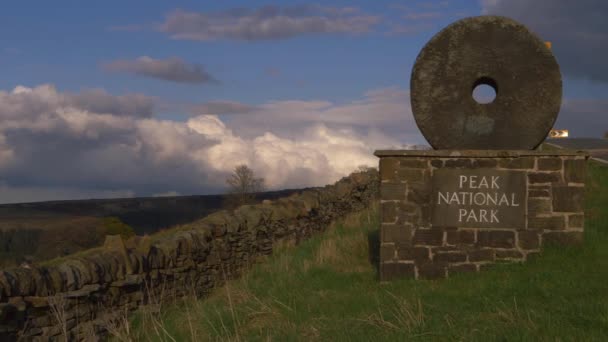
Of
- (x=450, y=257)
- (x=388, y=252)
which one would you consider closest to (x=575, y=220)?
(x=450, y=257)

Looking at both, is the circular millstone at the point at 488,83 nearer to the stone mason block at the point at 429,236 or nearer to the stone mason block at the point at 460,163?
the stone mason block at the point at 460,163

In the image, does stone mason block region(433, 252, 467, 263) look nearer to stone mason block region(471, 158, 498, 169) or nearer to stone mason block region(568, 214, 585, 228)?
stone mason block region(471, 158, 498, 169)

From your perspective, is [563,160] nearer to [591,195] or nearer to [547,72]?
[547,72]

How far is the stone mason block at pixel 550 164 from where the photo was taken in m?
7.80

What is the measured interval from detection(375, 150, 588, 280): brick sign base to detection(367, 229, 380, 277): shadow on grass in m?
0.89

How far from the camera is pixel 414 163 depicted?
26.3ft

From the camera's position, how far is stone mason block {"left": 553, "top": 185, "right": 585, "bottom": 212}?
25.6ft

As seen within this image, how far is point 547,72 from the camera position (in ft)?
27.3

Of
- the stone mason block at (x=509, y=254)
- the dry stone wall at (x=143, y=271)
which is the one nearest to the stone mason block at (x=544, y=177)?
the stone mason block at (x=509, y=254)

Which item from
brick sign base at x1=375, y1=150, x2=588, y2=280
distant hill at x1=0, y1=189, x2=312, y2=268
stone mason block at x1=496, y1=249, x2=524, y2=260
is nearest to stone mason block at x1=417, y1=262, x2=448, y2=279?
brick sign base at x1=375, y1=150, x2=588, y2=280

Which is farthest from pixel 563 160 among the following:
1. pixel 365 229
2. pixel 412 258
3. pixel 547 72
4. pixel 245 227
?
pixel 245 227

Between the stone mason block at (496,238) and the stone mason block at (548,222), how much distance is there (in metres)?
0.26

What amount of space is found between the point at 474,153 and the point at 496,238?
107cm

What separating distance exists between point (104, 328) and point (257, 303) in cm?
177
